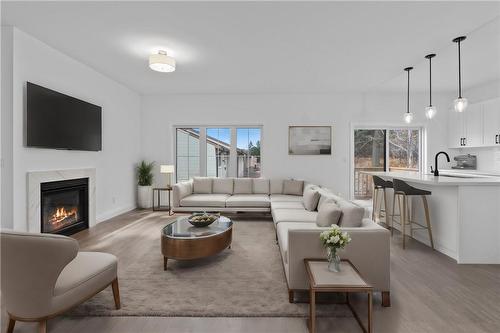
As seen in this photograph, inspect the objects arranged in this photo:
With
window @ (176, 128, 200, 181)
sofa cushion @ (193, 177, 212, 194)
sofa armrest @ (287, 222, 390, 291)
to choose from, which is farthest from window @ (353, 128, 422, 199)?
sofa armrest @ (287, 222, 390, 291)

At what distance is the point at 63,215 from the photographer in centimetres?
412

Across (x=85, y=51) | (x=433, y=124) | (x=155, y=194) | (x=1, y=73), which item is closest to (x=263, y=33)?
(x=85, y=51)

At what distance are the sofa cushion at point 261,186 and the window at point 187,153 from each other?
5.53 ft

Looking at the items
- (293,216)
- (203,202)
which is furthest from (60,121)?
(293,216)

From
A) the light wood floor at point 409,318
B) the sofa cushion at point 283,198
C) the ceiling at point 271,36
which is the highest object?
the ceiling at point 271,36

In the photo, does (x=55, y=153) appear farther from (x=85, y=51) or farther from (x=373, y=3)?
(x=373, y=3)

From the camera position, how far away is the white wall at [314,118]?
620cm

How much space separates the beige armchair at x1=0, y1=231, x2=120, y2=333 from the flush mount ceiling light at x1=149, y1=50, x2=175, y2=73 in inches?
111

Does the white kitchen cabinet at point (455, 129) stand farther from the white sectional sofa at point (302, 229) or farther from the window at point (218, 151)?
the window at point (218, 151)

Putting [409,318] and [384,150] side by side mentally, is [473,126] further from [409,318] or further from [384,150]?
[409,318]

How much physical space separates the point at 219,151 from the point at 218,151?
0.08 feet

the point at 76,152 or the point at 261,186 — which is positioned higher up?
the point at 76,152

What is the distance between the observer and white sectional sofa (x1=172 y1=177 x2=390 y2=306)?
212 cm

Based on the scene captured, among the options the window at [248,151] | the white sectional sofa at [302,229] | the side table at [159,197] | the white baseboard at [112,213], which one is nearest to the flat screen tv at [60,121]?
the white baseboard at [112,213]
